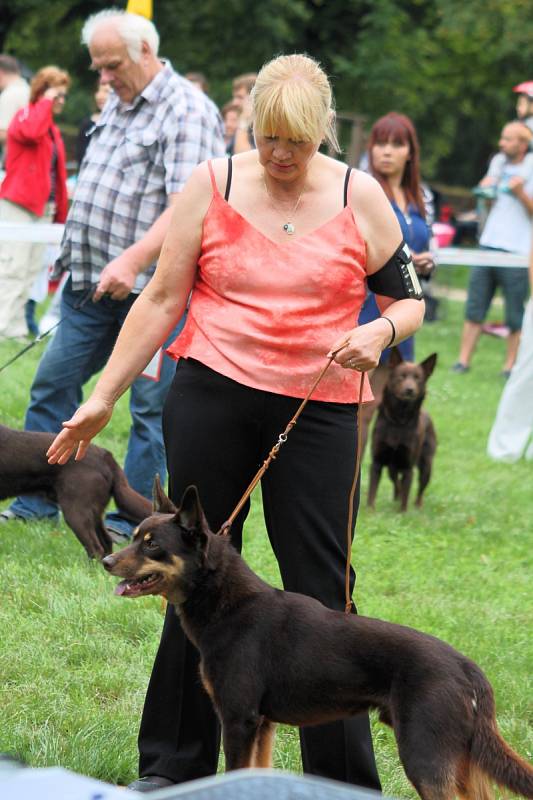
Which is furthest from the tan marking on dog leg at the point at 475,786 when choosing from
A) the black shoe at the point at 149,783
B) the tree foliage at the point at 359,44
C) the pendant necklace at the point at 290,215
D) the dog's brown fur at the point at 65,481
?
the tree foliage at the point at 359,44

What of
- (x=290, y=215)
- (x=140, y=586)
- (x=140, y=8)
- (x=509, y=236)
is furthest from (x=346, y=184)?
(x=509, y=236)

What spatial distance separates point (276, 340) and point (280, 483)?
46cm

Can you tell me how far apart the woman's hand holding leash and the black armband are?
0.81 feet

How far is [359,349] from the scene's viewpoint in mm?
3471

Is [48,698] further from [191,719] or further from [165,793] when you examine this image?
[165,793]

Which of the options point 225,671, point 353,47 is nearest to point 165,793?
point 225,671

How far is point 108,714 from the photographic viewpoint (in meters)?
4.43

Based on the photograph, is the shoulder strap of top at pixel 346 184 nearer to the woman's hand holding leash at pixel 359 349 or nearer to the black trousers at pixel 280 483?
the woman's hand holding leash at pixel 359 349

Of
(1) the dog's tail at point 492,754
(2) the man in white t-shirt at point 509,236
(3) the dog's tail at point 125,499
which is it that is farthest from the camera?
(2) the man in white t-shirt at point 509,236

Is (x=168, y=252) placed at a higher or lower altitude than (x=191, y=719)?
higher

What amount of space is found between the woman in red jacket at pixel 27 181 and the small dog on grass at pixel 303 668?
27.8ft

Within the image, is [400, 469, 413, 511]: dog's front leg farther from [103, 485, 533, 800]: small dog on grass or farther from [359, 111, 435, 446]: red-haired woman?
[103, 485, 533, 800]: small dog on grass

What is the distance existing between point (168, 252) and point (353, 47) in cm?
3271

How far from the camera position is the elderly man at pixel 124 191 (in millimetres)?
6203
